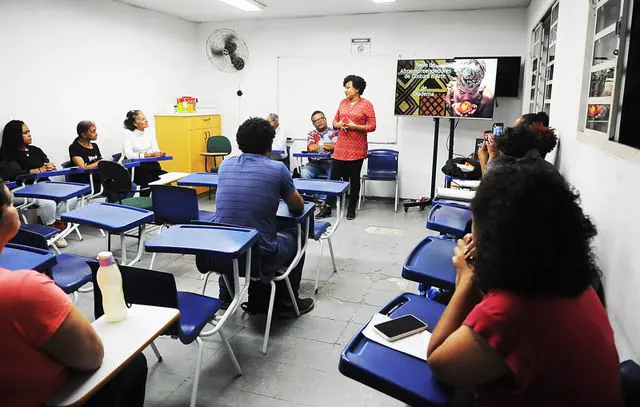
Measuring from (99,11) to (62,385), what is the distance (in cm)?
545

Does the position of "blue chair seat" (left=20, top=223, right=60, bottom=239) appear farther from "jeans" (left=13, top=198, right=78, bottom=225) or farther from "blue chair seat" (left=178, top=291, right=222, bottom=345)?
"blue chair seat" (left=178, top=291, right=222, bottom=345)

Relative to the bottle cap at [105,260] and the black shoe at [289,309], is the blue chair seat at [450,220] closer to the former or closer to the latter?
the black shoe at [289,309]

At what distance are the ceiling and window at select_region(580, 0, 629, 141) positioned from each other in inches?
141

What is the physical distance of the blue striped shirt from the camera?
2344 millimetres

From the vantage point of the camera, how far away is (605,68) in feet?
6.05

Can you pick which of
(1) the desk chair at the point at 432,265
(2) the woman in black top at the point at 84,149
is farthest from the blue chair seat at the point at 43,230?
(1) the desk chair at the point at 432,265

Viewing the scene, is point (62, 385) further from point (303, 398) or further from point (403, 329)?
point (303, 398)

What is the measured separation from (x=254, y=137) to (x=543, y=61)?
10.5 ft

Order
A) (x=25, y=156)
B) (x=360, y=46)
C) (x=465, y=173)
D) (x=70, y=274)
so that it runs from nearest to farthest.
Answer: (x=70, y=274)
(x=465, y=173)
(x=25, y=156)
(x=360, y=46)

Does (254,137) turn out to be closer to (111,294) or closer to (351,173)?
(111,294)

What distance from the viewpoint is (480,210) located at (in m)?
1.00

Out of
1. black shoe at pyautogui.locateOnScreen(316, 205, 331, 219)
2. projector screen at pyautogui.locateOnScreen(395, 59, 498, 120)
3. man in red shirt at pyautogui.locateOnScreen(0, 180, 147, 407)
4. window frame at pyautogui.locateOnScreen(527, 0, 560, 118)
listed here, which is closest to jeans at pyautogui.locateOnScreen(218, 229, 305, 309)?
man in red shirt at pyautogui.locateOnScreen(0, 180, 147, 407)

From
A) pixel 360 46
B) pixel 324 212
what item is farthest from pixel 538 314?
pixel 360 46

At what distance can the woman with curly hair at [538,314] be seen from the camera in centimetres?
87
